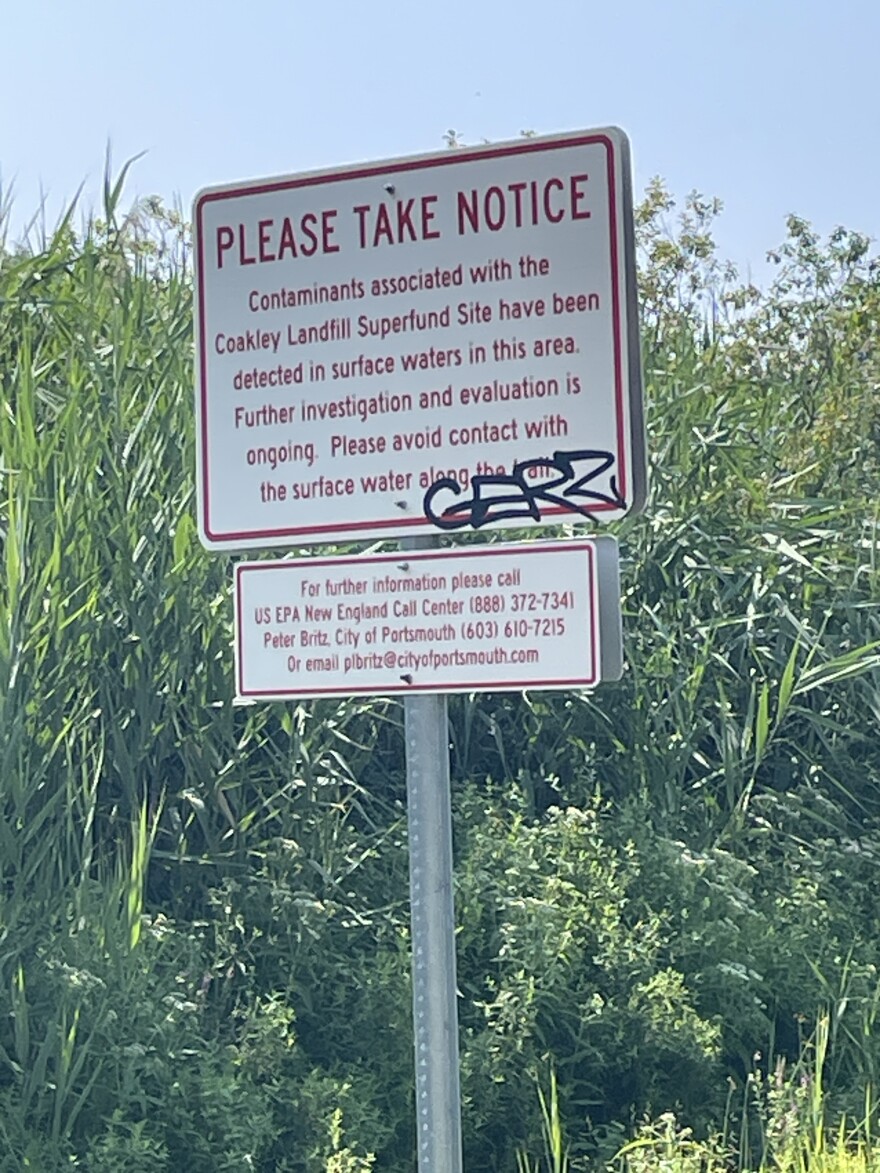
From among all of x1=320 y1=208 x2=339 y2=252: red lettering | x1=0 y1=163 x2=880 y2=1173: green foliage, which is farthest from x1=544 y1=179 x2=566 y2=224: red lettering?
x1=0 y1=163 x2=880 y2=1173: green foliage

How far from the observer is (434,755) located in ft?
8.16

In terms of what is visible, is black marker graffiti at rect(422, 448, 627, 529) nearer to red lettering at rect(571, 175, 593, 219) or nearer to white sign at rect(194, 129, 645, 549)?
white sign at rect(194, 129, 645, 549)

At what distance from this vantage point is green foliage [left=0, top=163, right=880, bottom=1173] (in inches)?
158

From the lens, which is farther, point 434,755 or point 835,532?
point 835,532

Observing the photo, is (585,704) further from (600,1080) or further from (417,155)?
(417,155)

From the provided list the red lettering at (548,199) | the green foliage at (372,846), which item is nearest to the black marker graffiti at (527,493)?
the red lettering at (548,199)

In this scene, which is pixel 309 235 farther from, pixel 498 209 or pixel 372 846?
pixel 372 846

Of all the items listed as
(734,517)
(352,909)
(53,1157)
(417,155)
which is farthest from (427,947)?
(734,517)

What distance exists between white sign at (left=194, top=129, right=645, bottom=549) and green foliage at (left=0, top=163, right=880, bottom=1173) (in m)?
1.66

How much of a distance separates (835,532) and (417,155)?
346cm

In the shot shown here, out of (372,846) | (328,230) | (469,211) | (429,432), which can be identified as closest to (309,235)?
(328,230)

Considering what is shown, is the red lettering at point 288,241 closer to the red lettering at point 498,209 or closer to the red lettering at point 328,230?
the red lettering at point 328,230

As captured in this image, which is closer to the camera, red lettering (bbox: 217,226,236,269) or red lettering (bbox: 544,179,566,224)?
red lettering (bbox: 544,179,566,224)

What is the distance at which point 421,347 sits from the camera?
98.1 inches
